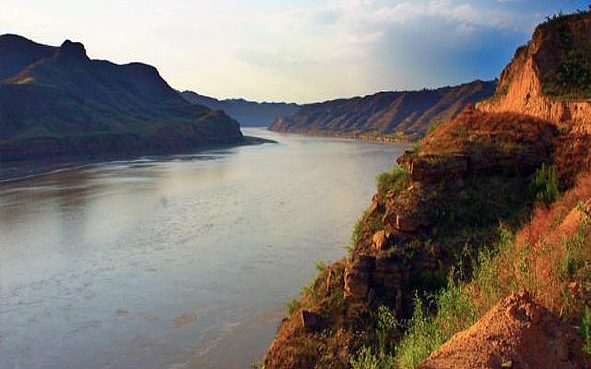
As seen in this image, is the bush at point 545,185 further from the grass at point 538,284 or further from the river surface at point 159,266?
the river surface at point 159,266

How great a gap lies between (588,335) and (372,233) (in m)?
8.64

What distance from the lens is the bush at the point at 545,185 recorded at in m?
13.9

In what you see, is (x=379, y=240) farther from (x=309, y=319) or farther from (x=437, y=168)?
(x=437, y=168)

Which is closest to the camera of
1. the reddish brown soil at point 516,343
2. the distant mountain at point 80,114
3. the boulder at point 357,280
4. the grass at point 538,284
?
the reddish brown soil at point 516,343

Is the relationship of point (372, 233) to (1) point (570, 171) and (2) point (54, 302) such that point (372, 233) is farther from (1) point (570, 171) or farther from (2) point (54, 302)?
(2) point (54, 302)

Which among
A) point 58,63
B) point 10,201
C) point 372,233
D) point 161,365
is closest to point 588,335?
point 372,233

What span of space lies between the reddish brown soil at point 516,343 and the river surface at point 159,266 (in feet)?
33.6

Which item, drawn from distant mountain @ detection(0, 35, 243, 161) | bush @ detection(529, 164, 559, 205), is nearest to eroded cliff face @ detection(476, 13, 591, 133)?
bush @ detection(529, 164, 559, 205)

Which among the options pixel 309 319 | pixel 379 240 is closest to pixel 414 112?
pixel 379 240

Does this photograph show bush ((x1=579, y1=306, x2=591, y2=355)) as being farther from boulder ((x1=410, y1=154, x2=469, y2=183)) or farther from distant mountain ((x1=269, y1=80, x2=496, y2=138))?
distant mountain ((x1=269, y1=80, x2=496, y2=138))

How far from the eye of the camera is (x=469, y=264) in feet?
40.6

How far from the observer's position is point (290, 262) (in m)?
23.3

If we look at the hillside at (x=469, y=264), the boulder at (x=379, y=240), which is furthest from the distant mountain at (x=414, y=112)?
the boulder at (x=379, y=240)

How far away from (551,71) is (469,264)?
976 centimetres
